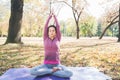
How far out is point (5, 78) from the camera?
25.9ft

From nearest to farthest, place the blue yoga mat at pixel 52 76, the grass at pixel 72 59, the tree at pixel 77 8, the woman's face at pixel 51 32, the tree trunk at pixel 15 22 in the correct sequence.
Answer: the blue yoga mat at pixel 52 76
the woman's face at pixel 51 32
the grass at pixel 72 59
the tree trunk at pixel 15 22
the tree at pixel 77 8

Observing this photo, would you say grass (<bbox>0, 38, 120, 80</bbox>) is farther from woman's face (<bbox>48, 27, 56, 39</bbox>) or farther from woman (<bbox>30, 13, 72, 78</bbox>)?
woman's face (<bbox>48, 27, 56, 39</bbox>)

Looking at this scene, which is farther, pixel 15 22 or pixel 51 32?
pixel 15 22

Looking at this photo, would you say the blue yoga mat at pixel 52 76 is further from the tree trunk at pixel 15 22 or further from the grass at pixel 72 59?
the tree trunk at pixel 15 22

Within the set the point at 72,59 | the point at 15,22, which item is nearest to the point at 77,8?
the point at 15,22

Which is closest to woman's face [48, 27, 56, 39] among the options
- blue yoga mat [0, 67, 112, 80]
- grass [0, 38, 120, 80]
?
blue yoga mat [0, 67, 112, 80]

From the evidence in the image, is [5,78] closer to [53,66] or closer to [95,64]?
[53,66]

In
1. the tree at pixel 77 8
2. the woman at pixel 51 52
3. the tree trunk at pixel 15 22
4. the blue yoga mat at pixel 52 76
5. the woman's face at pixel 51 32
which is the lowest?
the blue yoga mat at pixel 52 76

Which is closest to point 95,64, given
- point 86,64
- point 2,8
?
point 86,64

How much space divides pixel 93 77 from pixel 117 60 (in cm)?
479

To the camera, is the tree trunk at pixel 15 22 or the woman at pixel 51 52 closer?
the woman at pixel 51 52

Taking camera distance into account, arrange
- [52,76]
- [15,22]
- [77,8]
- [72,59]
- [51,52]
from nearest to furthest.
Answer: [52,76] → [51,52] → [72,59] → [15,22] → [77,8]

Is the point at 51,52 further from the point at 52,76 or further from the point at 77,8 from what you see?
the point at 77,8

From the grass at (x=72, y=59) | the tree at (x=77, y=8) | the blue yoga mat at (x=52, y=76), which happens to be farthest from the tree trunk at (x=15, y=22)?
the tree at (x=77, y=8)
